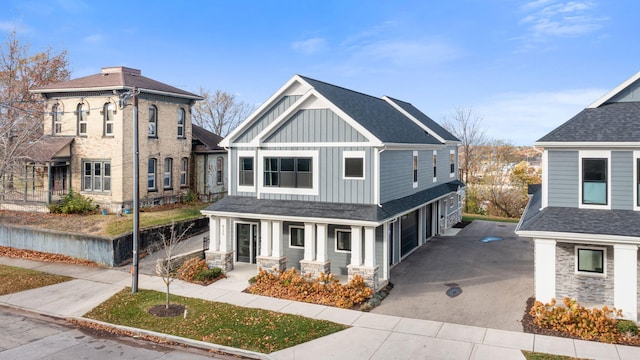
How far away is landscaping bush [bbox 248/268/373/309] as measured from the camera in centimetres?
1730

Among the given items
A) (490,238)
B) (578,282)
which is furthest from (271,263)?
(490,238)

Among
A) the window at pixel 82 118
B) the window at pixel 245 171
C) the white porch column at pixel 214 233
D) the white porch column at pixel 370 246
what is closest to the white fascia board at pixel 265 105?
the window at pixel 245 171

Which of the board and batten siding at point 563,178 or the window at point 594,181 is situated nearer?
the window at point 594,181

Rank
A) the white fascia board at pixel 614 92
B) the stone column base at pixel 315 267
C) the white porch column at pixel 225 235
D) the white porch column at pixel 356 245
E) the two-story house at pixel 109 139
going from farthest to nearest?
the two-story house at pixel 109 139 → the white porch column at pixel 225 235 → the stone column base at pixel 315 267 → the white porch column at pixel 356 245 → the white fascia board at pixel 614 92

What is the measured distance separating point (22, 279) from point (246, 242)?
32.3 ft

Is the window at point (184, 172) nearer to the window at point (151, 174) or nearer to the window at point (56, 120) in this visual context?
the window at point (151, 174)

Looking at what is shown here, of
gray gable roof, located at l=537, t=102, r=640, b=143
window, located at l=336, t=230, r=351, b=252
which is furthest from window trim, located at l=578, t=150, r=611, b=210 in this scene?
window, located at l=336, t=230, r=351, b=252

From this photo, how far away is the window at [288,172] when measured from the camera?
20688mm

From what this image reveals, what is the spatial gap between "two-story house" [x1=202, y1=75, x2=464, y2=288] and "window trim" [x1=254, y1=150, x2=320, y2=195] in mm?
44

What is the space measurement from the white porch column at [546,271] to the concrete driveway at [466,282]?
1.06 m

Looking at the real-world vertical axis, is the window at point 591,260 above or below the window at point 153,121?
below

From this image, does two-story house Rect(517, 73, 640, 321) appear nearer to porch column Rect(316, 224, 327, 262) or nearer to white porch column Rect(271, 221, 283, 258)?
porch column Rect(316, 224, 327, 262)

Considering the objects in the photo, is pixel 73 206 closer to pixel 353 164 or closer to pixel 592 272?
pixel 353 164

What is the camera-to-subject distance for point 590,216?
52.4 ft
